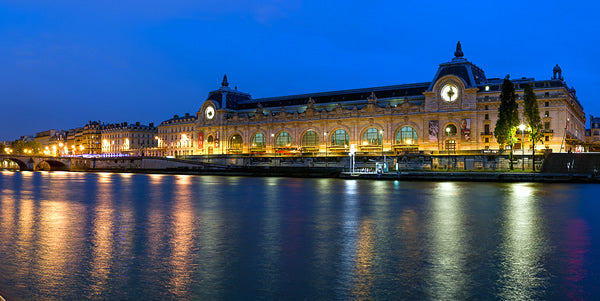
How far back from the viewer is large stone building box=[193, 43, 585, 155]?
9050 cm

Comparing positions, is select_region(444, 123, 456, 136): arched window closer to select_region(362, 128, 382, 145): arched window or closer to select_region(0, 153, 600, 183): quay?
select_region(362, 128, 382, 145): arched window

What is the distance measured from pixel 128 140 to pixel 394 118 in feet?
342

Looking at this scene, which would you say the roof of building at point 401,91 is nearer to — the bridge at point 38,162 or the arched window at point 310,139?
the arched window at point 310,139

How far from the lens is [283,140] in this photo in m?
117

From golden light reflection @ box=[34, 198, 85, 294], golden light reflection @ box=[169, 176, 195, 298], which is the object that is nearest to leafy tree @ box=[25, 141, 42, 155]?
golden light reflection @ box=[34, 198, 85, 294]

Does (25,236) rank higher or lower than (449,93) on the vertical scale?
lower

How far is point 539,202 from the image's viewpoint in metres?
27.2

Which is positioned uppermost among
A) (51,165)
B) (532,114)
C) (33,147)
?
(532,114)

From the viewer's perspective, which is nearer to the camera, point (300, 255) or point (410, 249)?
point (300, 255)

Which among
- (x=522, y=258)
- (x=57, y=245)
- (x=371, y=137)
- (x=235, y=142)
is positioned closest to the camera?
(x=522, y=258)

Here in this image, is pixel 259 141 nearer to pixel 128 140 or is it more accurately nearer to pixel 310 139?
pixel 310 139

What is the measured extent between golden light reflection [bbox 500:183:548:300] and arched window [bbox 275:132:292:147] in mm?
96670

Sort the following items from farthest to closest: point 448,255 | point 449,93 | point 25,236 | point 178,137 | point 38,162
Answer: point 178,137
point 38,162
point 449,93
point 25,236
point 448,255

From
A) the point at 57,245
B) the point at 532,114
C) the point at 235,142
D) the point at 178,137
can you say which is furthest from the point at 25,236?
the point at 178,137
